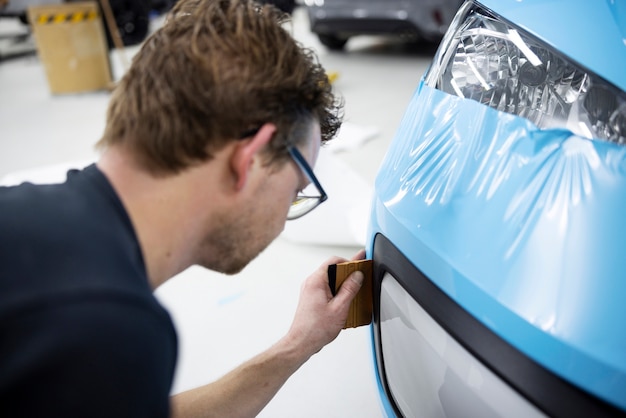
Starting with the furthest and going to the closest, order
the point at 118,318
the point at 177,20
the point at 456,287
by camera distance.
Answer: the point at 177,20, the point at 456,287, the point at 118,318

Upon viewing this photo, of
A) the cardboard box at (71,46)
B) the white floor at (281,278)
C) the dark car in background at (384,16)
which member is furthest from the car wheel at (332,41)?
the cardboard box at (71,46)

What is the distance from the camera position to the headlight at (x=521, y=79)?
0.85 meters

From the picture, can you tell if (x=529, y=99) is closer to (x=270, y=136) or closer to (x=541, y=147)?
(x=541, y=147)

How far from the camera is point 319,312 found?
120 cm

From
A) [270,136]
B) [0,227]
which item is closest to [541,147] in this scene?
[270,136]

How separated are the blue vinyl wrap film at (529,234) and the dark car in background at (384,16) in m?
3.85

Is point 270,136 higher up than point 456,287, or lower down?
higher up

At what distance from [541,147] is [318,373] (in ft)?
3.41

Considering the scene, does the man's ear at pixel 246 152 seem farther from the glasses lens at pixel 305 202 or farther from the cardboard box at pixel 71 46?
the cardboard box at pixel 71 46

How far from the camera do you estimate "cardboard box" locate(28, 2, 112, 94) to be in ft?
15.1

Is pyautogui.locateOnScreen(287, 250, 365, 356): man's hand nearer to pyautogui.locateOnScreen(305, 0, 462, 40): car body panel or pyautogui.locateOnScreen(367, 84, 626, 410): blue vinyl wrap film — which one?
pyautogui.locateOnScreen(367, 84, 626, 410): blue vinyl wrap film

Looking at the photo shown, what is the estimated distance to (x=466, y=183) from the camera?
0.88 metres

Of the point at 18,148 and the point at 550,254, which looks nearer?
the point at 550,254

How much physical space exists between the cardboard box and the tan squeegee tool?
4244 mm
